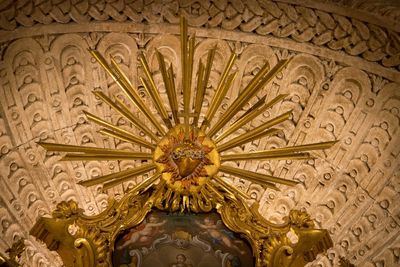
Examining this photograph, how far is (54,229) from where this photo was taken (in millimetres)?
4512

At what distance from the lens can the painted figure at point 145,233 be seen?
4570mm

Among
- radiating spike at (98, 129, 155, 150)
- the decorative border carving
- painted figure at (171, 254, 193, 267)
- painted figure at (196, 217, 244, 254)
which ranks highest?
the decorative border carving

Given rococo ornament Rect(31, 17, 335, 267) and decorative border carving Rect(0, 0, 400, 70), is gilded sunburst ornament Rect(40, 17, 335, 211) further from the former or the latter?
decorative border carving Rect(0, 0, 400, 70)

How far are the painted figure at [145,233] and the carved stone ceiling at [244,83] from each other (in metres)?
1.17

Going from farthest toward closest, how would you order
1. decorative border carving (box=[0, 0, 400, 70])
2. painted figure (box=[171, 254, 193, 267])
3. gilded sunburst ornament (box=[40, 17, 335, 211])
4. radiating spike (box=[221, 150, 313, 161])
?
decorative border carving (box=[0, 0, 400, 70]) → radiating spike (box=[221, 150, 313, 161]) → gilded sunburst ornament (box=[40, 17, 335, 211]) → painted figure (box=[171, 254, 193, 267])

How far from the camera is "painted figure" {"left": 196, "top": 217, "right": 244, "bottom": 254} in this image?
4.62m

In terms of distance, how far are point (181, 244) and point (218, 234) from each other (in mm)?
286

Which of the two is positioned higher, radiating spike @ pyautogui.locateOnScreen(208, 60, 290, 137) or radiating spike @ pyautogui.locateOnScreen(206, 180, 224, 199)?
radiating spike @ pyautogui.locateOnScreen(208, 60, 290, 137)

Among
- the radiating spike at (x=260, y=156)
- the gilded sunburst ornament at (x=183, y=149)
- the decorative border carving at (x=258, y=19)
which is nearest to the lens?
the gilded sunburst ornament at (x=183, y=149)

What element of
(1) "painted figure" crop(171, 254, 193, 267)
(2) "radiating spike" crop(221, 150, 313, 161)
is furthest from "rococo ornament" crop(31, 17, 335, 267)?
(1) "painted figure" crop(171, 254, 193, 267)

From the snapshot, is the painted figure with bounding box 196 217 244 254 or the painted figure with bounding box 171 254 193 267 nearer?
the painted figure with bounding box 171 254 193 267

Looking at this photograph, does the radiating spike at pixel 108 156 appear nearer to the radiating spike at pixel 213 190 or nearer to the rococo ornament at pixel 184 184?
the rococo ornament at pixel 184 184

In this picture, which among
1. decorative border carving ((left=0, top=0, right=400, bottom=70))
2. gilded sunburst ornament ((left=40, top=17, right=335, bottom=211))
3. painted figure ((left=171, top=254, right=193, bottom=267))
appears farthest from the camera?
decorative border carving ((left=0, top=0, right=400, bottom=70))

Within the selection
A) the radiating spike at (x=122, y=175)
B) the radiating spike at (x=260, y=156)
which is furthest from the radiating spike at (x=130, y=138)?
the radiating spike at (x=260, y=156)
